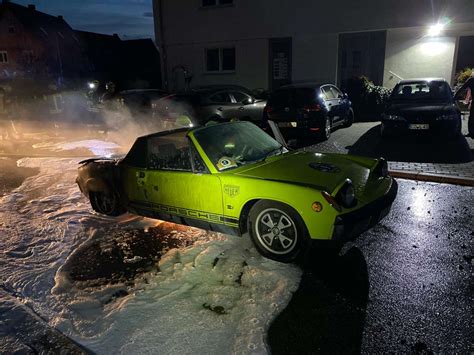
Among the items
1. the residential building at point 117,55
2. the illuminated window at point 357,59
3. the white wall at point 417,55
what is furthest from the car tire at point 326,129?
the residential building at point 117,55

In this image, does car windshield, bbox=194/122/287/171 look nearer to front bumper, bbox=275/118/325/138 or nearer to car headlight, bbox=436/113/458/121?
front bumper, bbox=275/118/325/138

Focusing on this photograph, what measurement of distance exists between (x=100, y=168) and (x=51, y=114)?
38.1 ft

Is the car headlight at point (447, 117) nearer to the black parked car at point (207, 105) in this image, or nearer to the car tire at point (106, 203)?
the black parked car at point (207, 105)

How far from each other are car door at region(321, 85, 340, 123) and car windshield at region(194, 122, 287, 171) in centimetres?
561

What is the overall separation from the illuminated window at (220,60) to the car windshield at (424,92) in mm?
9616

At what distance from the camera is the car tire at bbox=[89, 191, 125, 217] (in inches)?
215

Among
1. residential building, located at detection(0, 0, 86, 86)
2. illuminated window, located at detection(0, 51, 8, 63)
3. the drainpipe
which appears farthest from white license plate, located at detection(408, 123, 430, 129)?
illuminated window, located at detection(0, 51, 8, 63)

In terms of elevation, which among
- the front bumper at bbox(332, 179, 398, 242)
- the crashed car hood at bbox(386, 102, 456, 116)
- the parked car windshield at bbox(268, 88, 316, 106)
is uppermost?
the parked car windshield at bbox(268, 88, 316, 106)

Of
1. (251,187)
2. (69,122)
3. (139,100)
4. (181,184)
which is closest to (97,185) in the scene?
(181,184)

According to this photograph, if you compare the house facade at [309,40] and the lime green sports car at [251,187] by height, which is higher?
the house facade at [309,40]

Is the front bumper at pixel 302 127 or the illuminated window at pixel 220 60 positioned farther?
the illuminated window at pixel 220 60

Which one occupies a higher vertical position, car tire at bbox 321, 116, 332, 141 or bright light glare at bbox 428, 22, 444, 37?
bright light glare at bbox 428, 22, 444, 37

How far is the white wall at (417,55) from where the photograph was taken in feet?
48.1

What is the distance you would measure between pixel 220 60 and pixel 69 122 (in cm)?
749
